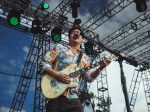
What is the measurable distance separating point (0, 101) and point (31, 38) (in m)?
4.19

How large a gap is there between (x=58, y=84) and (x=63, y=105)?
0.25m

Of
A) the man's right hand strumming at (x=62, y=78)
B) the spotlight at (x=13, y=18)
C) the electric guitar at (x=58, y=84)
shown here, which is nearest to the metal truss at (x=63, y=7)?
the spotlight at (x=13, y=18)

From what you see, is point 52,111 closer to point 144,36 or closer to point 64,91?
point 64,91

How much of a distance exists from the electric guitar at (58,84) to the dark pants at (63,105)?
0.06 metres

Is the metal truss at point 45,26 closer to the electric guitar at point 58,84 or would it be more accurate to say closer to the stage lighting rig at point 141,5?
the stage lighting rig at point 141,5

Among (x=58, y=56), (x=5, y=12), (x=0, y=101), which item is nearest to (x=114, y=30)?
(x=5, y=12)

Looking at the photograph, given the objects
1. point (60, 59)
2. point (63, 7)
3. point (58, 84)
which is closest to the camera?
point (58, 84)

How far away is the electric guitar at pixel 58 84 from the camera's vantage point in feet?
8.99

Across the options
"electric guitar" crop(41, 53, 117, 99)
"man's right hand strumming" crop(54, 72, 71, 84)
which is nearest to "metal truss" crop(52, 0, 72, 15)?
"electric guitar" crop(41, 53, 117, 99)

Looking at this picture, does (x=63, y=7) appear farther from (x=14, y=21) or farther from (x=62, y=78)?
(x=62, y=78)

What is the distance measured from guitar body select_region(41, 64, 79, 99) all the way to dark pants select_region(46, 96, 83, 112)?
6 centimetres

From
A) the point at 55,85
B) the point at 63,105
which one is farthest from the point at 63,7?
the point at 63,105

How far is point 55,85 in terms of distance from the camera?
281 centimetres

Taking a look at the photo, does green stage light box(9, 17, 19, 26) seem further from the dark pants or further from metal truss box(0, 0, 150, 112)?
the dark pants
